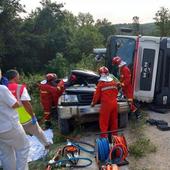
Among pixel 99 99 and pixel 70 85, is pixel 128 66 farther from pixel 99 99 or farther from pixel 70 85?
pixel 99 99

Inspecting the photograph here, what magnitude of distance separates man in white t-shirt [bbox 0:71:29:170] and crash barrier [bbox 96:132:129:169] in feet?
4.67

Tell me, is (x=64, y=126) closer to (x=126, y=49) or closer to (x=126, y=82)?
(x=126, y=82)

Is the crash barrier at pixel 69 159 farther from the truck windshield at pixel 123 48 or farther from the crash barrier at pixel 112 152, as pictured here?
the truck windshield at pixel 123 48

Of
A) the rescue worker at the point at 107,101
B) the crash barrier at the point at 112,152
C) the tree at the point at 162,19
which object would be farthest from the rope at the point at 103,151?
the tree at the point at 162,19

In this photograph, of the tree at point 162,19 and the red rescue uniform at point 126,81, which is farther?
the tree at point 162,19

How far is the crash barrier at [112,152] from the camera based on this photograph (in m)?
7.09

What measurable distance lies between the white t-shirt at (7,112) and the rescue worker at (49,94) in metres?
4.06

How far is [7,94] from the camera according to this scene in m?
5.94

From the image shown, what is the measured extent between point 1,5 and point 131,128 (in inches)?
1250

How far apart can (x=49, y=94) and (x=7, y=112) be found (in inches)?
164

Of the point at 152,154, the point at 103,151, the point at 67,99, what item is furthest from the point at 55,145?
the point at 152,154

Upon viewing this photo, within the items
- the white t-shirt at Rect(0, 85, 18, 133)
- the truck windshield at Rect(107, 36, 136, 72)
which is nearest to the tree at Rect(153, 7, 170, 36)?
the truck windshield at Rect(107, 36, 136, 72)

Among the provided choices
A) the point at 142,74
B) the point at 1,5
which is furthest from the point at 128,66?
the point at 1,5

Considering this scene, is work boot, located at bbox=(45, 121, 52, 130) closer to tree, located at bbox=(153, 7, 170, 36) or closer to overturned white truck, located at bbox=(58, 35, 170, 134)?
overturned white truck, located at bbox=(58, 35, 170, 134)
